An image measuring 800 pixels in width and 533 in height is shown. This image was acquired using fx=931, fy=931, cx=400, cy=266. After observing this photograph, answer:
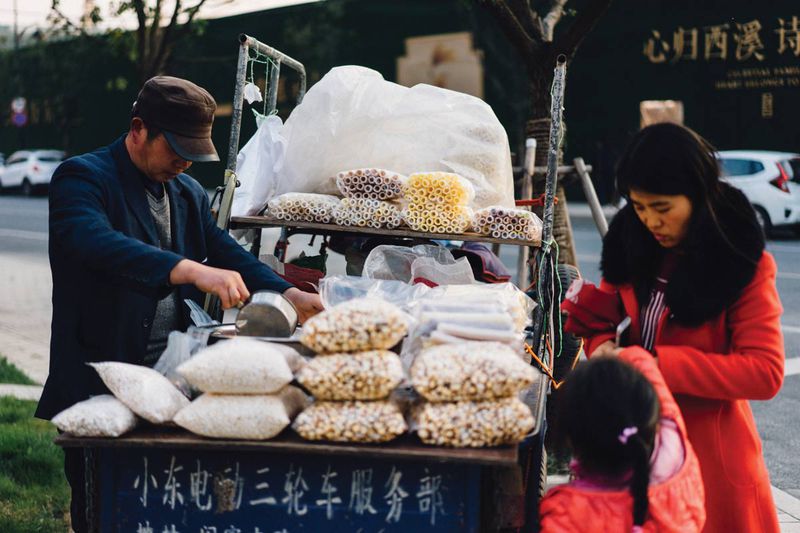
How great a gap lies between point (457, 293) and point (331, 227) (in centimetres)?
61

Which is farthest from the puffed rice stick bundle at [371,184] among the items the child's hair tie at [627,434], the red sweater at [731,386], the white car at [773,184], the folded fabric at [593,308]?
the white car at [773,184]

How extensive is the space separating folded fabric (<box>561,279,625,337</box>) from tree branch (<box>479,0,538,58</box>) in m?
3.37

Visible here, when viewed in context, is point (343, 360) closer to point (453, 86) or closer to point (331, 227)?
point (331, 227)

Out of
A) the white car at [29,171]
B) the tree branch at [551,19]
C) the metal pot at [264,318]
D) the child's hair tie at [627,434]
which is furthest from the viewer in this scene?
the white car at [29,171]

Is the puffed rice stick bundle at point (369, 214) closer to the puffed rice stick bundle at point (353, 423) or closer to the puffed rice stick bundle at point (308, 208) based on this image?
the puffed rice stick bundle at point (308, 208)

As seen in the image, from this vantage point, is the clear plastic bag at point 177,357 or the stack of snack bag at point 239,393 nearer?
the stack of snack bag at point 239,393

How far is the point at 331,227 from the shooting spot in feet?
11.8

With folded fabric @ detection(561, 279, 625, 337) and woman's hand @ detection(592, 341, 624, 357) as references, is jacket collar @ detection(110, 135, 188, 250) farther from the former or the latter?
woman's hand @ detection(592, 341, 624, 357)

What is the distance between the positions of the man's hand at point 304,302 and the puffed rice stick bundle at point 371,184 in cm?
54

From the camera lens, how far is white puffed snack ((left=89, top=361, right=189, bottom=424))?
2.39 metres

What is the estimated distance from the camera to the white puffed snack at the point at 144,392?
2.39 m

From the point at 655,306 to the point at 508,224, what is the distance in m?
1.09

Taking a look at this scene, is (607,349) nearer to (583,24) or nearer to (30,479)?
(30,479)

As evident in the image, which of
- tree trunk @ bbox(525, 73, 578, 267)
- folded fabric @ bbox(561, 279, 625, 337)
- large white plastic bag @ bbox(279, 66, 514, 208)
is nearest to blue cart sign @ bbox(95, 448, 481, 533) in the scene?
folded fabric @ bbox(561, 279, 625, 337)
